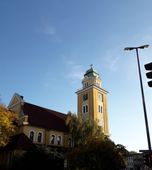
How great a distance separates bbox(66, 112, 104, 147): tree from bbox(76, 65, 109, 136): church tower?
49.4 feet

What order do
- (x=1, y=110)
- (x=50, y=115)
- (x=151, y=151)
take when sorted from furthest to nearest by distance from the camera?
(x=50, y=115) < (x=1, y=110) < (x=151, y=151)

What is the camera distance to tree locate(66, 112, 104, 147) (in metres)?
46.0

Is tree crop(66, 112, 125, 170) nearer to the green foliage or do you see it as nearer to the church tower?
the green foliage

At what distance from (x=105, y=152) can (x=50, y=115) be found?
24.1 m

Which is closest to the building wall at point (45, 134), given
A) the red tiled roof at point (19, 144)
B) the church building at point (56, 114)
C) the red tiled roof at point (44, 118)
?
the church building at point (56, 114)

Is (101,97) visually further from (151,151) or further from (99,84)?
(151,151)

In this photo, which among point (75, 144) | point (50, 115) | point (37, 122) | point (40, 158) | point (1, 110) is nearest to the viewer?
point (1, 110)

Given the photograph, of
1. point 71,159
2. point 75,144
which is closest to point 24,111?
point 75,144

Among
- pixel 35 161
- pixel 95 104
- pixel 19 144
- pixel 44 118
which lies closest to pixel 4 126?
pixel 19 144

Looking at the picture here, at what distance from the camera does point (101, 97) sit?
68062mm

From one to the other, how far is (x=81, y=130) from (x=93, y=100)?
18265 millimetres

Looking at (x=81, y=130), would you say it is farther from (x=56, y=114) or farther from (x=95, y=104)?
(x=95, y=104)

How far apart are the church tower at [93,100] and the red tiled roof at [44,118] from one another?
698cm

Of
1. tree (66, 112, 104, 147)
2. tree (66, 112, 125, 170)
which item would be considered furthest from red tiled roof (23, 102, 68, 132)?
tree (66, 112, 125, 170)
